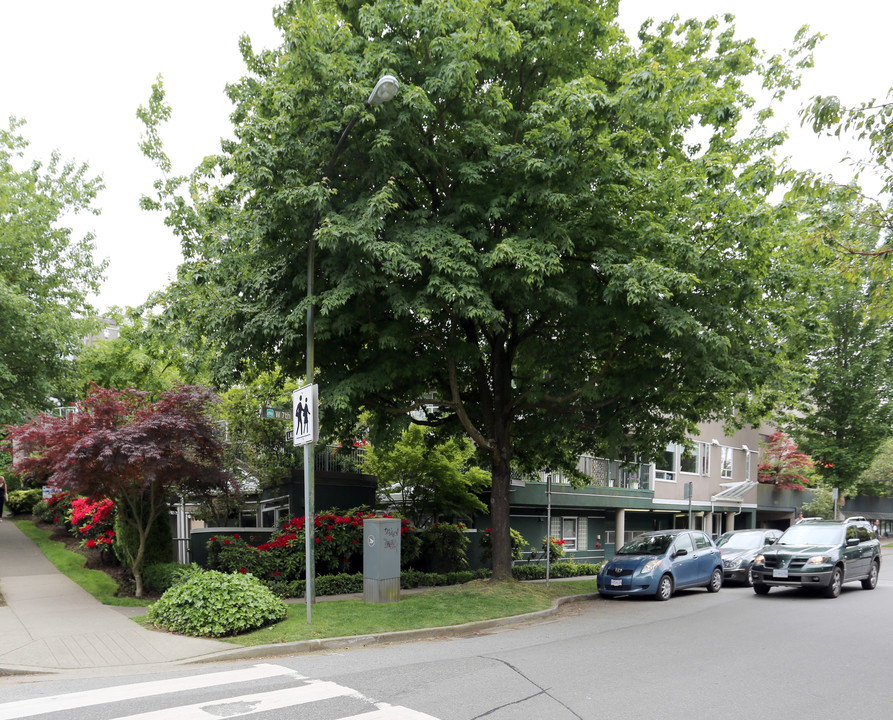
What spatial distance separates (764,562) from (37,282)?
20.6 m

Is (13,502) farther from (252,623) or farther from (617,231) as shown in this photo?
(617,231)

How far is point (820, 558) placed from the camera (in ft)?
51.8

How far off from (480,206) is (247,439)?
31.2 ft

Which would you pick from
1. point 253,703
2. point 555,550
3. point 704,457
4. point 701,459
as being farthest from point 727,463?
point 253,703

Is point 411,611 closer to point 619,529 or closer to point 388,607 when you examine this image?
point 388,607

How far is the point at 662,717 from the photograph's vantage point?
6297mm

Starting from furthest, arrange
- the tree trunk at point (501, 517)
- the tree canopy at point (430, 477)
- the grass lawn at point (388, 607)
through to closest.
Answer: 1. the tree canopy at point (430, 477)
2. the tree trunk at point (501, 517)
3. the grass lawn at point (388, 607)

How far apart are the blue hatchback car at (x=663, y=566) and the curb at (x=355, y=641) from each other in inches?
152

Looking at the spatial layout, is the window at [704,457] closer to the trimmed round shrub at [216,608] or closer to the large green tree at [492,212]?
the large green tree at [492,212]

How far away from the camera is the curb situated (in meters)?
8.72

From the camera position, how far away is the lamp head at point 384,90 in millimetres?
A: 9547

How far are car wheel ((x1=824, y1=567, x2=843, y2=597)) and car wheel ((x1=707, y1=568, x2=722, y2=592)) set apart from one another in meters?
2.50

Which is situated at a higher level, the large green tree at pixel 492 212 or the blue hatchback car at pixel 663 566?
the large green tree at pixel 492 212

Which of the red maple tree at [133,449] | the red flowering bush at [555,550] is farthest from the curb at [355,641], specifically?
the red flowering bush at [555,550]
